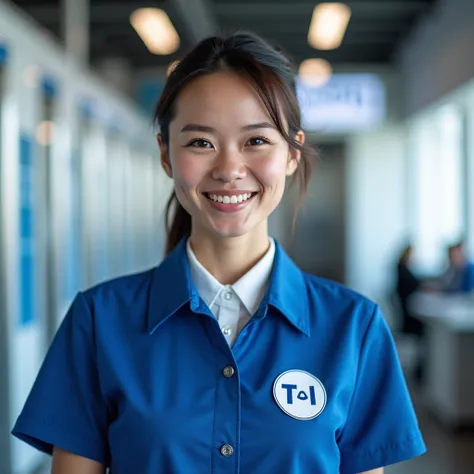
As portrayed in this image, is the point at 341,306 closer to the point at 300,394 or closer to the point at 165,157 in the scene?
the point at 300,394

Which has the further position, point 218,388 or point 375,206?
point 375,206

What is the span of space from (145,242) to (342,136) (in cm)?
393

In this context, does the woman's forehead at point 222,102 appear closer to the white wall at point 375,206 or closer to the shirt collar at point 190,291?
the shirt collar at point 190,291

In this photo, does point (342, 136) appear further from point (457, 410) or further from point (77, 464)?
point (77, 464)

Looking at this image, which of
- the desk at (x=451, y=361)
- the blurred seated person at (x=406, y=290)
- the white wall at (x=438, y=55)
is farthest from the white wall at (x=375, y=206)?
the desk at (x=451, y=361)

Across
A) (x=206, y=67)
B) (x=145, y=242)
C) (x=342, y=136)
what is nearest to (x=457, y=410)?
(x=206, y=67)

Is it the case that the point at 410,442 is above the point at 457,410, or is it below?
above

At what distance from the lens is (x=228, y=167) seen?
1.36 meters

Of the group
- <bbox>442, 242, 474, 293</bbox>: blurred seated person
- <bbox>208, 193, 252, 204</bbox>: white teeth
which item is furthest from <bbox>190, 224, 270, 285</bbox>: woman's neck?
<bbox>442, 242, 474, 293</bbox>: blurred seated person

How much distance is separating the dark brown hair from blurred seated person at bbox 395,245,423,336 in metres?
6.92

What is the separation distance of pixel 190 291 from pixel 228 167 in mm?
271

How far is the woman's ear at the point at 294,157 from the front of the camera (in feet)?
4.91

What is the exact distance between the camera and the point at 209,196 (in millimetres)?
1401

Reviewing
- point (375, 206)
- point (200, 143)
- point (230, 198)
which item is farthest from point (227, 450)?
point (375, 206)
